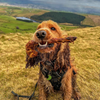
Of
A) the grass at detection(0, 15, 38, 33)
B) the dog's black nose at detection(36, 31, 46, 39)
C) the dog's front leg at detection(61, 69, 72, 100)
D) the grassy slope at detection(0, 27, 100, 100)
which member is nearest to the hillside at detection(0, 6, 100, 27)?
the grass at detection(0, 15, 38, 33)

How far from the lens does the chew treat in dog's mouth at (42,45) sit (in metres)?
1.58

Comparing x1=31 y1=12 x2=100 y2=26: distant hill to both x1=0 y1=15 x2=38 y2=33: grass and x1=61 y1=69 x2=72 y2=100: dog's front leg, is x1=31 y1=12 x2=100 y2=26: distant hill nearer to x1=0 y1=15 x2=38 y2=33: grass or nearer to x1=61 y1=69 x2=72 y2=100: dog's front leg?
x1=0 y1=15 x2=38 y2=33: grass

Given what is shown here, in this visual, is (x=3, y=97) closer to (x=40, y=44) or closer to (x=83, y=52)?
(x=40, y=44)

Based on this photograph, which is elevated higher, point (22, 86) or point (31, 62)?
point (31, 62)

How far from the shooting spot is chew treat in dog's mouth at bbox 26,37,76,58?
158 centimetres

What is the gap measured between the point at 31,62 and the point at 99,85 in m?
3.05

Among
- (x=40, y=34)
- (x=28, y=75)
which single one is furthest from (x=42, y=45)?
(x=28, y=75)

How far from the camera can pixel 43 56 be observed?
1.83 meters

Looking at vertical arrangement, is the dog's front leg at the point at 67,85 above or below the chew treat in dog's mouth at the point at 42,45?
below

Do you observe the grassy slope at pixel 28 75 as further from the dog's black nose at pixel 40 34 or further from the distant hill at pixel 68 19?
the distant hill at pixel 68 19

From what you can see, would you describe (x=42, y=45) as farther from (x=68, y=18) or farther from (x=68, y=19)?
(x=68, y=18)

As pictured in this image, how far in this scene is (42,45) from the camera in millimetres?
1605

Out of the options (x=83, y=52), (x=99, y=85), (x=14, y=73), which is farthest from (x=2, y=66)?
(x=83, y=52)

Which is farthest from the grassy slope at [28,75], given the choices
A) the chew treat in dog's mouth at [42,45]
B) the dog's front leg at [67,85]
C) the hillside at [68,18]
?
the hillside at [68,18]
